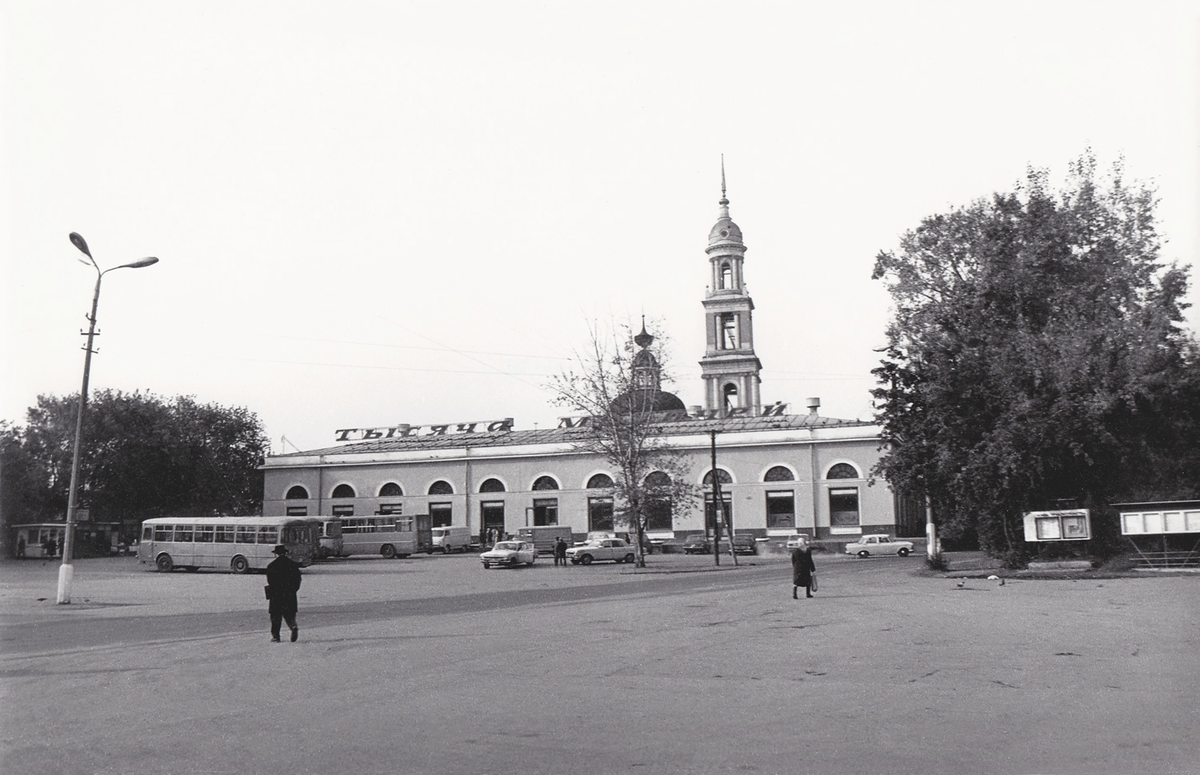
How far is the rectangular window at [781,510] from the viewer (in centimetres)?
5556

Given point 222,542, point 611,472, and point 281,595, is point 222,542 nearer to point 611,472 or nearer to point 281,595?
point 281,595

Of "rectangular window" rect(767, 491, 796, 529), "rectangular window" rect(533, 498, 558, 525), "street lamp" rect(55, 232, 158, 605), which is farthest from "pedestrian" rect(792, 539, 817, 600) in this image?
"rectangular window" rect(533, 498, 558, 525)

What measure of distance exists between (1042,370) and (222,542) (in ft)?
91.6

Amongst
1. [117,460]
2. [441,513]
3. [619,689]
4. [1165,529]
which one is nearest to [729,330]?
[441,513]

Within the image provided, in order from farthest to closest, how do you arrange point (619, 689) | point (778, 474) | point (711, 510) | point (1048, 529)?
point (711, 510) → point (778, 474) → point (1048, 529) → point (619, 689)

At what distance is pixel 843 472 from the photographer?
55.0 meters

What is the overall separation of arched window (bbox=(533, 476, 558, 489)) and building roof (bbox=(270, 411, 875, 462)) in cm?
230

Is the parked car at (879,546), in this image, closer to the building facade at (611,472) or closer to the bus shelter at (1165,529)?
the building facade at (611,472)

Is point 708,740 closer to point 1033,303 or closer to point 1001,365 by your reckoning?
point 1001,365

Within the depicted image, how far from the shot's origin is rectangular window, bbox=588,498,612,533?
58500 millimetres

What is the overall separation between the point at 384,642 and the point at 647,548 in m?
38.8

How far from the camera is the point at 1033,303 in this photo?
30094mm

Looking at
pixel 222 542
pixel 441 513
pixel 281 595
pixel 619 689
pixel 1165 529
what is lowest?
pixel 619 689

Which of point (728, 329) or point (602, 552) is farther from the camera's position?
point (728, 329)
